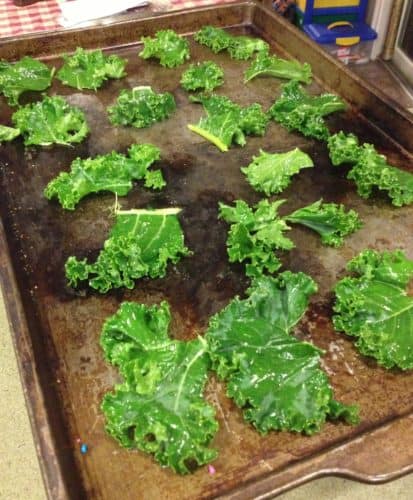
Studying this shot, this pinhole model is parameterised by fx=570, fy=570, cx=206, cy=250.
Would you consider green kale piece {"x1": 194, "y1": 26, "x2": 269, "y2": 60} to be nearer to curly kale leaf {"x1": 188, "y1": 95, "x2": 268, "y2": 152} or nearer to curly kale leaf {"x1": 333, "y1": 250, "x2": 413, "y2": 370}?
curly kale leaf {"x1": 188, "y1": 95, "x2": 268, "y2": 152}

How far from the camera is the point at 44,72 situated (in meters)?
3.64

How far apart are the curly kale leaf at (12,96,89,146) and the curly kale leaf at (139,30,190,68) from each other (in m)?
0.82

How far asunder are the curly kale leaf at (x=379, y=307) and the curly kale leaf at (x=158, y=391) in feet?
2.03

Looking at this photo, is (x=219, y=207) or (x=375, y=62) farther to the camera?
(x=375, y=62)

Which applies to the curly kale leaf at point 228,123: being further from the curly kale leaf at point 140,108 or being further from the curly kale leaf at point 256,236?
the curly kale leaf at point 256,236

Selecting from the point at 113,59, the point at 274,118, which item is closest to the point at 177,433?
the point at 274,118

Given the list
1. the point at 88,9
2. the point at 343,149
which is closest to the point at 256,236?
the point at 343,149

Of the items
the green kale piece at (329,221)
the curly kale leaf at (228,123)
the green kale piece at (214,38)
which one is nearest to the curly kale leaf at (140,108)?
the curly kale leaf at (228,123)

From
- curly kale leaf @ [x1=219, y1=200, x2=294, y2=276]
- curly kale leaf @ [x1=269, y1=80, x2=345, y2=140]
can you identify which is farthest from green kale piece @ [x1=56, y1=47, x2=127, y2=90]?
curly kale leaf @ [x1=219, y1=200, x2=294, y2=276]

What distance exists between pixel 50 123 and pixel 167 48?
41.0 inches

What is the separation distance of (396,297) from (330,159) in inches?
41.2

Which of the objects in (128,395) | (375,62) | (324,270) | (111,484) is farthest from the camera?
(375,62)

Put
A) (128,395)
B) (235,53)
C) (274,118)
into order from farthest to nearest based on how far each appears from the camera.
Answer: (235,53) < (274,118) < (128,395)

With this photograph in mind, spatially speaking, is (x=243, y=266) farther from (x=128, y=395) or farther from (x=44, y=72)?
(x=44, y=72)
